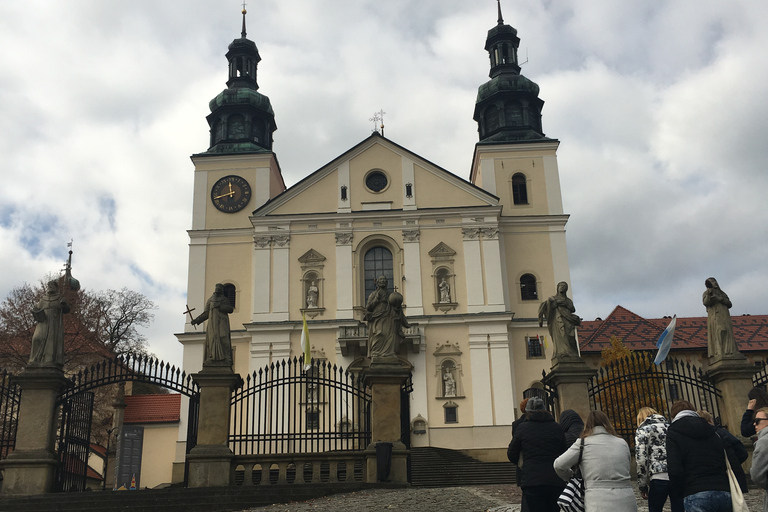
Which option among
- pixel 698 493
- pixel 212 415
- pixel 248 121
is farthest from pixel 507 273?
pixel 698 493

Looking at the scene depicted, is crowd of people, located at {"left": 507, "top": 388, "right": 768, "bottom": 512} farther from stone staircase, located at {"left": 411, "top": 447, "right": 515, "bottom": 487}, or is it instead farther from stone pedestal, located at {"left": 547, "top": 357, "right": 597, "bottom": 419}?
stone staircase, located at {"left": 411, "top": 447, "right": 515, "bottom": 487}

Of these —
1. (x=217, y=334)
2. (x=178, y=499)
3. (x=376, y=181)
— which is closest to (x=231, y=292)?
(x=376, y=181)

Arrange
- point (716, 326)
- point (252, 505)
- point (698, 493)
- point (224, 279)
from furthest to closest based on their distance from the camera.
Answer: point (224, 279) → point (716, 326) → point (252, 505) → point (698, 493)

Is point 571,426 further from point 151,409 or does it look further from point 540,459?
point 151,409

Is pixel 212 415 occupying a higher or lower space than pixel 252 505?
higher

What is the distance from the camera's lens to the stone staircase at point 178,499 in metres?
11.7

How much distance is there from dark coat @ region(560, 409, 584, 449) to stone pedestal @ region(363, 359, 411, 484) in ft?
19.8

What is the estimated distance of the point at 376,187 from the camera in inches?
1287

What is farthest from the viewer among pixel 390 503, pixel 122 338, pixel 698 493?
pixel 122 338

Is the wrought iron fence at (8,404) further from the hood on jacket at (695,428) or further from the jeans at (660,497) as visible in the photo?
the hood on jacket at (695,428)

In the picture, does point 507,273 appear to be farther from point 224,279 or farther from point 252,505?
point 252,505

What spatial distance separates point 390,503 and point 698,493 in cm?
535

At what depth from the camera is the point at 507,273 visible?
104 ft

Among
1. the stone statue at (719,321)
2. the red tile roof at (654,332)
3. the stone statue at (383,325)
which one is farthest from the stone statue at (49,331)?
the red tile roof at (654,332)
